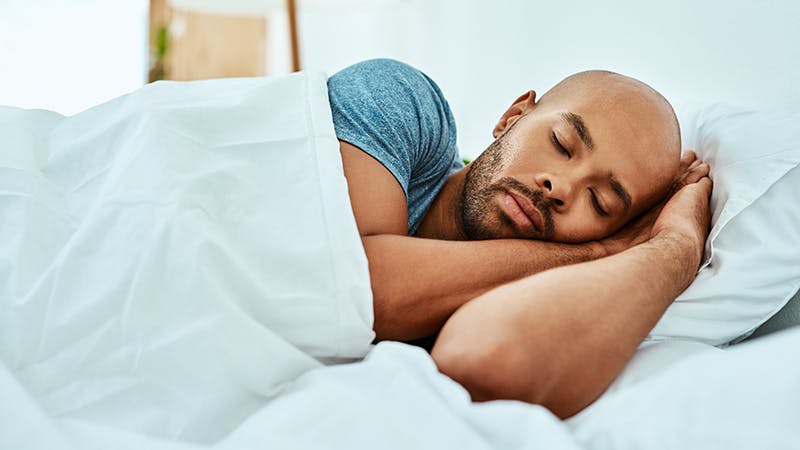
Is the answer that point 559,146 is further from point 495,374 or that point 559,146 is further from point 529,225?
point 495,374

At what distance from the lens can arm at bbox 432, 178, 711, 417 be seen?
0.64 metres

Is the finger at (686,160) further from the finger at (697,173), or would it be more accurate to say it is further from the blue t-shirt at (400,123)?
the blue t-shirt at (400,123)

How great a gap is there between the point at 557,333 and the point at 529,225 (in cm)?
31

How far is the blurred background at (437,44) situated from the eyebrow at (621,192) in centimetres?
28

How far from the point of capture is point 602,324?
68cm

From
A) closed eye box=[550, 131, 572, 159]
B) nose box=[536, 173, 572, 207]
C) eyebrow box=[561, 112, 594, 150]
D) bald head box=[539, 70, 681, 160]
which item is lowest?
nose box=[536, 173, 572, 207]

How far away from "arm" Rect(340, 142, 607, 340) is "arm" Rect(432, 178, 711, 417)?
0.21 feet

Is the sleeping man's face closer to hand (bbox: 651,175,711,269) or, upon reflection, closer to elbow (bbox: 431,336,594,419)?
hand (bbox: 651,175,711,269)

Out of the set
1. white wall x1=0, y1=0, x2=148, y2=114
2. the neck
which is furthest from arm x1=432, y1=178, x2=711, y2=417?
white wall x1=0, y1=0, x2=148, y2=114

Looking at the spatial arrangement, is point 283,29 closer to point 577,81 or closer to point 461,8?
point 461,8

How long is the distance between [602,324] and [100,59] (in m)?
2.51

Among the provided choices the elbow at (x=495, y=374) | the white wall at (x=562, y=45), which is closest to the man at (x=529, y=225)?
the elbow at (x=495, y=374)

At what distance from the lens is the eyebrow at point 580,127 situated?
3.16ft

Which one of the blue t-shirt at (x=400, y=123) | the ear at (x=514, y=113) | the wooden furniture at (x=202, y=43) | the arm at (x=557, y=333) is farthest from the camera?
the wooden furniture at (x=202, y=43)
